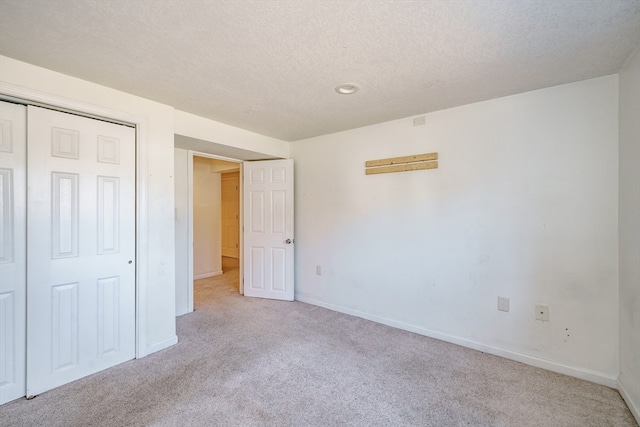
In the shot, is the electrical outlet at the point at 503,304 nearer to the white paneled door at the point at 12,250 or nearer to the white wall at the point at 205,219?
the white paneled door at the point at 12,250

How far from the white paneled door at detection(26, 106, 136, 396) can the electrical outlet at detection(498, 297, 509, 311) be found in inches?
131

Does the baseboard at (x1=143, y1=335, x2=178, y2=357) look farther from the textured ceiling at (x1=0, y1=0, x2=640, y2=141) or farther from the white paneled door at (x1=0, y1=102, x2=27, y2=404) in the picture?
the textured ceiling at (x1=0, y1=0, x2=640, y2=141)

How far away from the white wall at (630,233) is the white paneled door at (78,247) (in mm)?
3797

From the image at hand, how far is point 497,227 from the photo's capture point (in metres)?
2.57

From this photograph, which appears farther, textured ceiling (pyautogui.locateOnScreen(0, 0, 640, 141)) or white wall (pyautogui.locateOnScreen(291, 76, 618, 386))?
white wall (pyautogui.locateOnScreen(291, 76, 618, 386))

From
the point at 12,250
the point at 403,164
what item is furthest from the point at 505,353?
the point at 12,250

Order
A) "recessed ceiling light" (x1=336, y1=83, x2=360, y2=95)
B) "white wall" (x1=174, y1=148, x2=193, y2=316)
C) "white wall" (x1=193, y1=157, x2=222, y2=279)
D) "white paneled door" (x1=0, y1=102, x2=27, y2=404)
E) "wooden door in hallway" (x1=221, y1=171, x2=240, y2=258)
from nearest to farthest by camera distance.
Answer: "white paneled door" (x1=0, y1=102, x2=27, y2=404)
"recessed ceiling light" (x1=336, y1=83, x2=360, y2=95)
"white wall" (x1=174, y1=148, x2=193, y2=316)
"white wall" (x1=193, y1=157, x2=222, y2=279)
"wooden door in hallway" (x1=221, y1=171, x2=240, y2=258)

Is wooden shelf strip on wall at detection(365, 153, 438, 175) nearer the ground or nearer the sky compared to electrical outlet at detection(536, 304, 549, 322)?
nearer the sky

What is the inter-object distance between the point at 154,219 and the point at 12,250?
918 millimetres

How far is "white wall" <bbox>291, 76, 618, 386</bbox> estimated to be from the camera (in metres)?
2.17

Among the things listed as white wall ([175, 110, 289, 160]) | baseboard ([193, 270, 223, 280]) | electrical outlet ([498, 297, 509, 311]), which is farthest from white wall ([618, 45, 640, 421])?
baseboard ([193, 270, 223, 280])

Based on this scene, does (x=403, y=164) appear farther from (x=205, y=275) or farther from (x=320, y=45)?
(x=205, y=275)

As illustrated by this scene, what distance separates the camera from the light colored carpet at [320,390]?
178 cm

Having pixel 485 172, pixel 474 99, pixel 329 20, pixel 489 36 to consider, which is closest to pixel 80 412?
pixel 329 20
